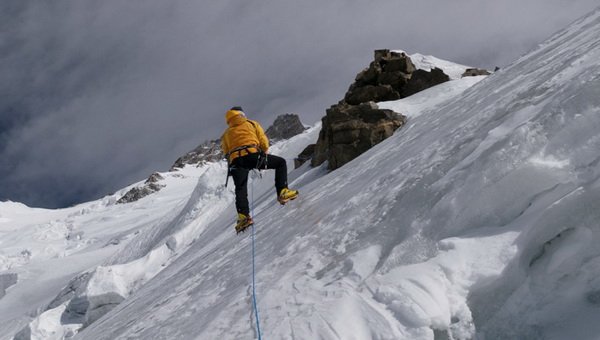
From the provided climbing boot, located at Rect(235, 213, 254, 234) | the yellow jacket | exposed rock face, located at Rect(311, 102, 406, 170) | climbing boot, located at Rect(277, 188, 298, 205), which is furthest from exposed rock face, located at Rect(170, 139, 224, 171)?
climbing boot, located at Rect(235, 213, 254, 234)

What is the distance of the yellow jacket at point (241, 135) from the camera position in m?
7.07

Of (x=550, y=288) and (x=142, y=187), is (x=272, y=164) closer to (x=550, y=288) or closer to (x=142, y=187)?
(x=550, y=288)

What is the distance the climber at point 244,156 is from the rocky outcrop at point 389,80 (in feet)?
30.2

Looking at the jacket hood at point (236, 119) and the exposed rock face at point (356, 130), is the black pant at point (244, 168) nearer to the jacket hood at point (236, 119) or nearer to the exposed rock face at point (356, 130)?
the jacket hood at point (236, 119)

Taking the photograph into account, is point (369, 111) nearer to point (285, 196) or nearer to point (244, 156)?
point (285, 196)

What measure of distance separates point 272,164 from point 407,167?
3.53 meters

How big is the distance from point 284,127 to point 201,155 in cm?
2285

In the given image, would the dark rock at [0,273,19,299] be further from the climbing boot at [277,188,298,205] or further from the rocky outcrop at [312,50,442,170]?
the climbing boot at [277,188,298,205]

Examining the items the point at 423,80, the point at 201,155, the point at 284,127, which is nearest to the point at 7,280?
the point at 423,80

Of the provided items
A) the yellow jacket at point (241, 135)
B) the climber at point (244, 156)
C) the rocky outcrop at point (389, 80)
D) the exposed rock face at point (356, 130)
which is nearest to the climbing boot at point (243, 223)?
the climber at point (244, 156)

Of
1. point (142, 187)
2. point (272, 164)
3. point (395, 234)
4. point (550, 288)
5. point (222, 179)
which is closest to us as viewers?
point (550, 288)

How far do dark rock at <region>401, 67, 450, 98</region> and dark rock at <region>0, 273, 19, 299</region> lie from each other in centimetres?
2648

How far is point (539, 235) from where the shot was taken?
1.96 metres

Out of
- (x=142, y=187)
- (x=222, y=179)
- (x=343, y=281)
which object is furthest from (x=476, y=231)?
(x=142, y=187)
